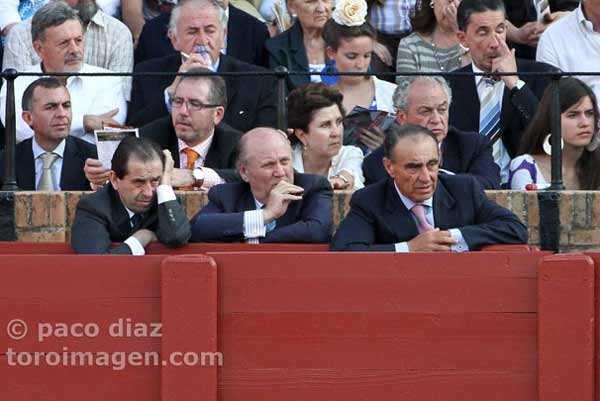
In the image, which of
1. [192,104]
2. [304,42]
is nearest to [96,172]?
[192,104]

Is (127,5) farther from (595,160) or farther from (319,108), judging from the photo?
(595,160)

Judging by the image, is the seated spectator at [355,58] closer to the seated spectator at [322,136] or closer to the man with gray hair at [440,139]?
the seated spectator at [322,136]

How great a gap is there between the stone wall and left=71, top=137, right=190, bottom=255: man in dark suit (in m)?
0.53

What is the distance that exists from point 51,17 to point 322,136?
1736mm

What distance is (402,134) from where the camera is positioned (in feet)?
26.2

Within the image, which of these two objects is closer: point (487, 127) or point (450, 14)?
point (487, 127)

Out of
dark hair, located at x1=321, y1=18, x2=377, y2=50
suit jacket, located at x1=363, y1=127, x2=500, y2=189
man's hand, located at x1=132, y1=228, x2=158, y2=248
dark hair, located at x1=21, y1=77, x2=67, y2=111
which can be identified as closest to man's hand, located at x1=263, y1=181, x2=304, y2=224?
man's hand, located at x1=132, y1=228, x2=158, y2=248

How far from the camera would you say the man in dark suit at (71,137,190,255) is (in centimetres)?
781

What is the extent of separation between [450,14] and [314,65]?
2.85ft

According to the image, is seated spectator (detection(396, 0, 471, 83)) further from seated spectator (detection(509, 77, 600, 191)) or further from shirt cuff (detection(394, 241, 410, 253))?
shirt cuff (detection(394, 241, 410, 253))

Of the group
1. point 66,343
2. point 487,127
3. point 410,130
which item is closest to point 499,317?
point 410,130

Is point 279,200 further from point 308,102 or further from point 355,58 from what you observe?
point 355,58

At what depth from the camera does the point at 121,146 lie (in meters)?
8.12

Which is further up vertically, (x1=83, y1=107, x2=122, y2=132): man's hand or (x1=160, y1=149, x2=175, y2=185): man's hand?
(x1=83, y1=107, x2=122, y2=132): man's hand
